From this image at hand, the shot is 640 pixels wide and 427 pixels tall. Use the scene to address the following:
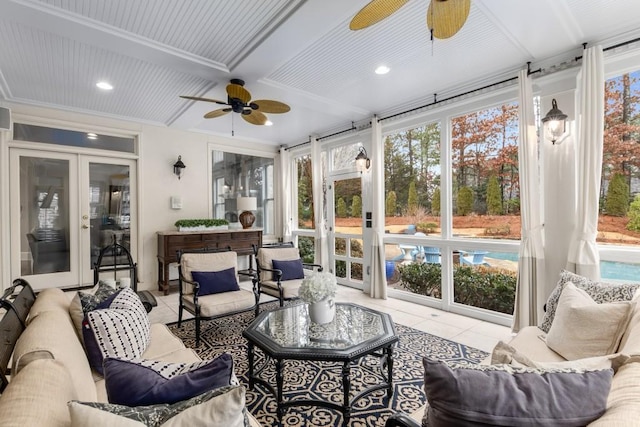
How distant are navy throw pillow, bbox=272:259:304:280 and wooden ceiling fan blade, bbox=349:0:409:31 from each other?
2966mm

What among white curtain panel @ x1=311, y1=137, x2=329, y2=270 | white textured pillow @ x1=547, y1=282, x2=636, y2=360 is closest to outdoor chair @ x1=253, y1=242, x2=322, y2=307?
white curtain panel @ x1=311, y1=137, x2=329, y2=270

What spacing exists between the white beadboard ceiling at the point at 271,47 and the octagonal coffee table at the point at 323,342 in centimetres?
241

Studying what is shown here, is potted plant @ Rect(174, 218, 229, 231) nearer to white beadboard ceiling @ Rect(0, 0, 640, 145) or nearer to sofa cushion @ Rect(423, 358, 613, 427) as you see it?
white beadboard ceiling @ Rect(0, 0, 640, 145)

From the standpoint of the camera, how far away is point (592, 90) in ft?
A: 8.98

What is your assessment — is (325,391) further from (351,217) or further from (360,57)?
(351,217)

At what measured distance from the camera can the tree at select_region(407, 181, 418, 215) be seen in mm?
4480

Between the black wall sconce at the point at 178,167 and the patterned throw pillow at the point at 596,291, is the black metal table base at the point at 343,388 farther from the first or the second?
the black wall sconce at the point at 178,167

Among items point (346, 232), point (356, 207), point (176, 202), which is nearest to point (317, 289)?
point (356, 207)

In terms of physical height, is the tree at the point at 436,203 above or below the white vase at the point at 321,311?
above

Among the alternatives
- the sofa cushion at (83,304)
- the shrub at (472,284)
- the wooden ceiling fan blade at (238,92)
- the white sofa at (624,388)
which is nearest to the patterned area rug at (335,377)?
the white sofa at (624,388)

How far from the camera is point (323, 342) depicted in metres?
2.05

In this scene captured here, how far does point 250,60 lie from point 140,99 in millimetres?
2130

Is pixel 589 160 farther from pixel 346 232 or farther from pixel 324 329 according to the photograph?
pixel 346 232

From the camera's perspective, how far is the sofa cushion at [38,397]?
735 mm
